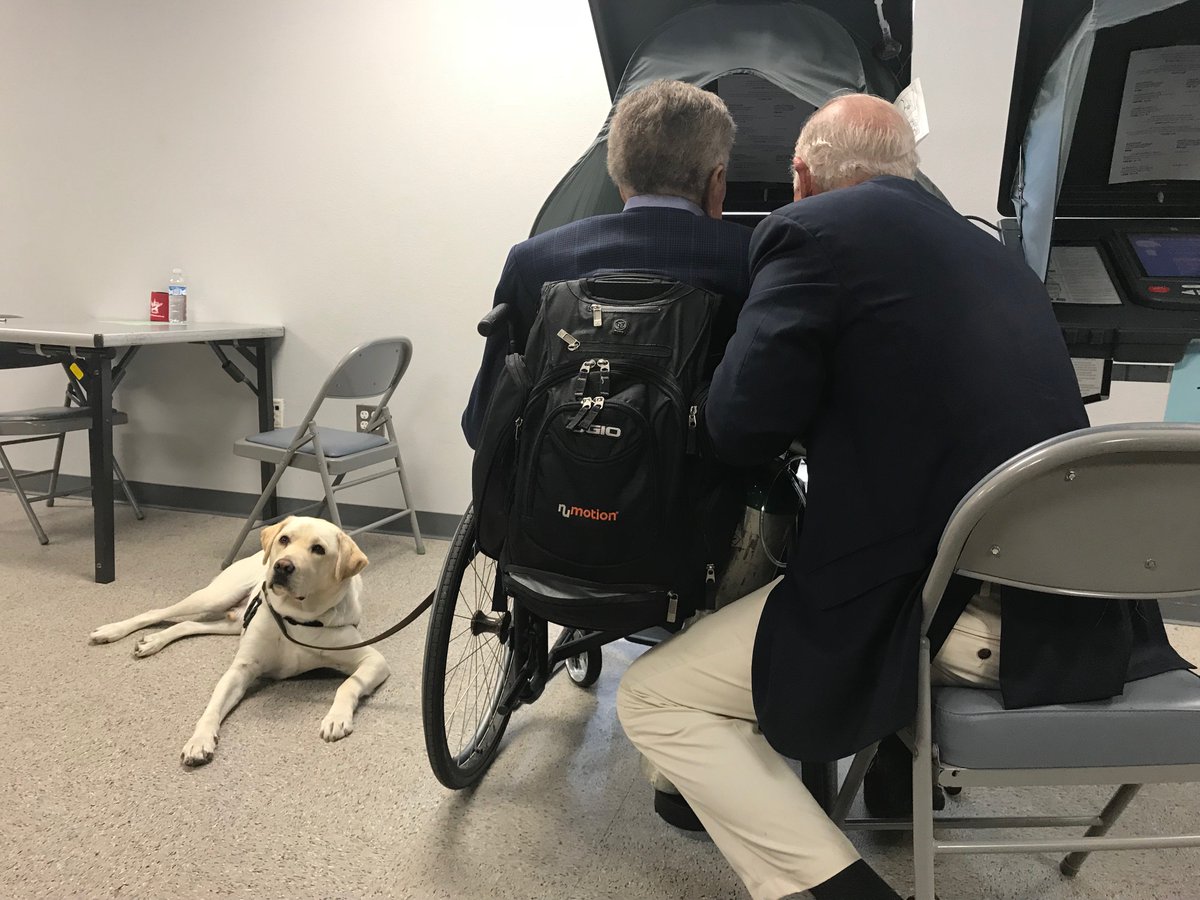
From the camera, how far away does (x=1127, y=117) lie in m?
1.63

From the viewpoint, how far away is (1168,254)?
1.58m

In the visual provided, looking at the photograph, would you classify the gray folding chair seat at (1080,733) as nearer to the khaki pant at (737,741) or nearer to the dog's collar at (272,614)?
the khaki pant at (737,741)

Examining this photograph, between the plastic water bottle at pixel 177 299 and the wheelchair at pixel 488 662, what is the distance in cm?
212

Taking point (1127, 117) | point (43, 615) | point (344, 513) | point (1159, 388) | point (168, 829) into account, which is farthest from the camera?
point (344, 513)

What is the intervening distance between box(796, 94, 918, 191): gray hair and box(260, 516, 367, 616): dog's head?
4.31 feet

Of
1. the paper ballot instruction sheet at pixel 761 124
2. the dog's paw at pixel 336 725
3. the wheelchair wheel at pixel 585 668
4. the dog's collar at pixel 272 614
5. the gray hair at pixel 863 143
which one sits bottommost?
the dog's paw at pixel 336 725

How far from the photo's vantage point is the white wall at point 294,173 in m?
2.75

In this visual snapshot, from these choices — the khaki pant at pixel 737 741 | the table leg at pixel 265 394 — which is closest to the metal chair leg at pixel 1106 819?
the khaki pant at pixel 737 741

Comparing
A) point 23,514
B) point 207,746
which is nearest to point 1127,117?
point 207,746

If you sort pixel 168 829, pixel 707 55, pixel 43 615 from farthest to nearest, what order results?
pixel 43 615, pixel 707 55, pixel 168 829

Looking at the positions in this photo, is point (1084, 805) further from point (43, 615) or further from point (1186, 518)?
point (43, 615)

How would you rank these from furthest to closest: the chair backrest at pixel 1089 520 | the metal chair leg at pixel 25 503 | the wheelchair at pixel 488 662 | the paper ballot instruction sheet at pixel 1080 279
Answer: the metal chair leg at pixel 25 503 < the paper ballot instruction sheet at pixel 1080 279 < the wheelchair at pixel 488 662 < the chair backrest at pixel 1089 520

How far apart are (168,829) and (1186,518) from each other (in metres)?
1.59

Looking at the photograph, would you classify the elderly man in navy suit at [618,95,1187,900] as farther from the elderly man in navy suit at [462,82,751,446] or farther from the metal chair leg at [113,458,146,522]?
the metal chair leg at [113,458,146,522]
